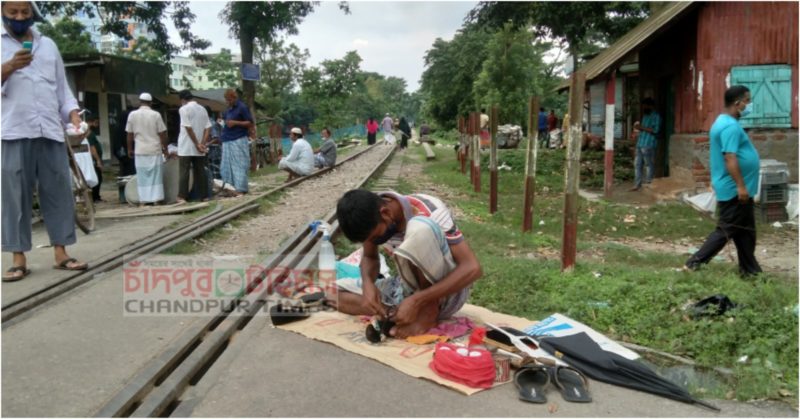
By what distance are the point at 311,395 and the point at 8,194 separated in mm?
3275

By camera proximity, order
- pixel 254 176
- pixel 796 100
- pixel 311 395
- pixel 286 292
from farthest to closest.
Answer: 1. pixel 254 176
2. pixel 796 100
3. pixel 286 292
4. pixel 311 395

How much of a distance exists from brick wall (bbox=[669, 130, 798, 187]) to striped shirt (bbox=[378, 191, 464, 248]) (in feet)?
31.7

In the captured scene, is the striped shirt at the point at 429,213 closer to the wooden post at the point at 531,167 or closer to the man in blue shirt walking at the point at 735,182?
the man in blue shirt walking at the point at 735,182

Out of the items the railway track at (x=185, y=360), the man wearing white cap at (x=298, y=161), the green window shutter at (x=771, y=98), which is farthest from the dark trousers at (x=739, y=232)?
the man wearing white cap at (x=298, y=161)

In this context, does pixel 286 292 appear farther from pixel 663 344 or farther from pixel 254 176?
pixel 254 176

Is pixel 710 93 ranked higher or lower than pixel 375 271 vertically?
higher

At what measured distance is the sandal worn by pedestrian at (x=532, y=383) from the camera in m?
2.90

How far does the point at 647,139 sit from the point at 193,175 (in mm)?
8871

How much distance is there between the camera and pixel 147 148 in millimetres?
9328

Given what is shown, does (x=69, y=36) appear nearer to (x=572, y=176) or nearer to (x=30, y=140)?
(x=30, y=140)

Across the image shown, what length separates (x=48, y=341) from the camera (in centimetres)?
355

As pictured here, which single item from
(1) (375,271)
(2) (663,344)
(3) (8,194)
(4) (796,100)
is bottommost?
(2) (663,344)

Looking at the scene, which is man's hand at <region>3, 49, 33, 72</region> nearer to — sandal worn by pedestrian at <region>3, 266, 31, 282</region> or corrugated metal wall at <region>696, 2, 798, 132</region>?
sandal worn by pedestrian at <region>3, 266, 31, 282</region>

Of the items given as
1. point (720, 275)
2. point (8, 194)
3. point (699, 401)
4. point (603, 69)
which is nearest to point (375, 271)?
point (699, 401)
